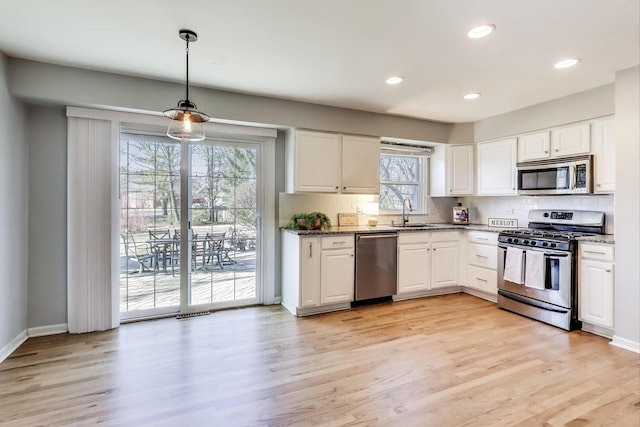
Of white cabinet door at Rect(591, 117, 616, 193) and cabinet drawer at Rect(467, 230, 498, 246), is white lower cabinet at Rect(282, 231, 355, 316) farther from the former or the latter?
white cabinet door at Rect(591, 117, 616, 193)

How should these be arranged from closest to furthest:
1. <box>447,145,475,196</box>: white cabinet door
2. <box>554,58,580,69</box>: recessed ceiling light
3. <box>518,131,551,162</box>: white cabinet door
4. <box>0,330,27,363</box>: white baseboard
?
1. <box>0,330,27,363</box>: white baseboard
2. <box>554,58,580,69</box>: recessed ceiling light
3. <box>518,131,551,162</box>: white cabinet door
4. <box>447,145,475,196</box>: white cabinet door

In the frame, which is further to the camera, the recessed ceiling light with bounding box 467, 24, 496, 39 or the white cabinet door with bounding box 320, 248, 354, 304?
the white cabinet door with bounding box 320, 248, 354, 304

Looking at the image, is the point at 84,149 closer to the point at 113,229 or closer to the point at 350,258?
the point at 113,229

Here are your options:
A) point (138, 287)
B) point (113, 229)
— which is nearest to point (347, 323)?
point (138, 287)

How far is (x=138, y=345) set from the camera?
9.35 ft

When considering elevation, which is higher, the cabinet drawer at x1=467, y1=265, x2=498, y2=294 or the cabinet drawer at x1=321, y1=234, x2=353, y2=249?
the cabinet drawer at x1=321, y1=234, x2=353, y2=249

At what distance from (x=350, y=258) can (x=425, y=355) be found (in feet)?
4.61

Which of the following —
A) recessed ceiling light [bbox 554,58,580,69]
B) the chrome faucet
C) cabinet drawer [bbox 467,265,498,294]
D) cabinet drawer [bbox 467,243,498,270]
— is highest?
recessed ceiling light [bbox 554,58,580,69]

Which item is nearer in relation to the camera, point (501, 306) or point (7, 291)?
point (7, 291)

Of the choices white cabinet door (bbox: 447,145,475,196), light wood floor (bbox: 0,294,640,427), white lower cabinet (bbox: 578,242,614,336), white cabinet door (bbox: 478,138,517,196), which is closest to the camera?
light wood floor (bbox: 0,294,640,427)

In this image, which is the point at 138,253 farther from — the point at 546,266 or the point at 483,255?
the point at 546,266

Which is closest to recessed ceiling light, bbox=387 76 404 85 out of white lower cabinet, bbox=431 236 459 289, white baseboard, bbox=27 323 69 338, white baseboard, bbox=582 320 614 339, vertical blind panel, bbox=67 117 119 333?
white lower cabinet, bbox=431 236 459 289

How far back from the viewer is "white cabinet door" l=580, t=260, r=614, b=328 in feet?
9.76

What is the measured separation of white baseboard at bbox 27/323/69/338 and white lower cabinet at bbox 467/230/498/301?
15.4 feet
